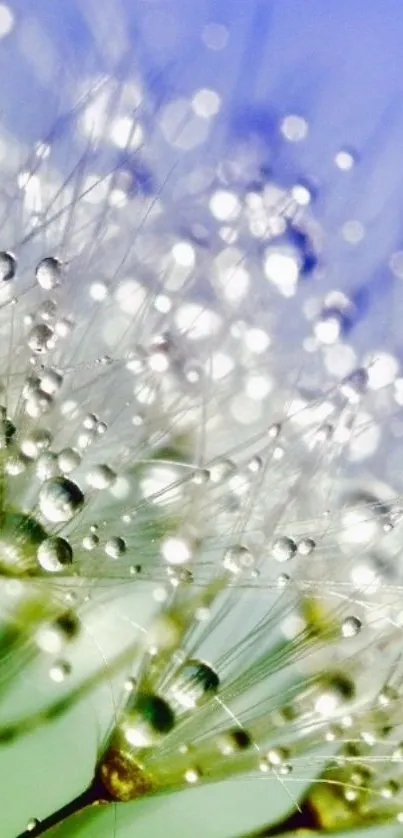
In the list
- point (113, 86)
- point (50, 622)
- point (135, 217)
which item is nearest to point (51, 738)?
point (50, 622)

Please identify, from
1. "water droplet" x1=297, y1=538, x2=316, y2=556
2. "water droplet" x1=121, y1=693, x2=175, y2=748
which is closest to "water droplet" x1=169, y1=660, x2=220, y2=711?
"water droplet" x1=121, y1=693, x2=175, y2=748

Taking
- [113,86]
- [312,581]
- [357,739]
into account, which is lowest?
[357,739]

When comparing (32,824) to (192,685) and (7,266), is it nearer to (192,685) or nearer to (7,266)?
(192,685)

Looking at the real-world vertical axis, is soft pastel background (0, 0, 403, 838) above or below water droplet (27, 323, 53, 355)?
above

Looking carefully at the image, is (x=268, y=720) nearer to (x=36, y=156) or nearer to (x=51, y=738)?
(x=51, y=738)

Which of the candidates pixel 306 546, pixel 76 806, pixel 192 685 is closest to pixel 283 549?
pixel 306 546

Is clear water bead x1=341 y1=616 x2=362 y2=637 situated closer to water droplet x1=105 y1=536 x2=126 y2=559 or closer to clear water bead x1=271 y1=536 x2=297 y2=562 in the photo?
clear water bead x1=271 y1=536 x2=297 y2=562

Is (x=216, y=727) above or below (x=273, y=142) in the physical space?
below

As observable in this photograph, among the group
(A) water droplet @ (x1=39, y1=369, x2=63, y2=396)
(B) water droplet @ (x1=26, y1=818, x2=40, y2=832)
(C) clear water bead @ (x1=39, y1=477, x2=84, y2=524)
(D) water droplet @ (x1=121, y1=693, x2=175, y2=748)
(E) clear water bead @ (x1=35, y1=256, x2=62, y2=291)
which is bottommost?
(B) water droplet @ (x1=26, y1=818, x2=40, y2=832)
